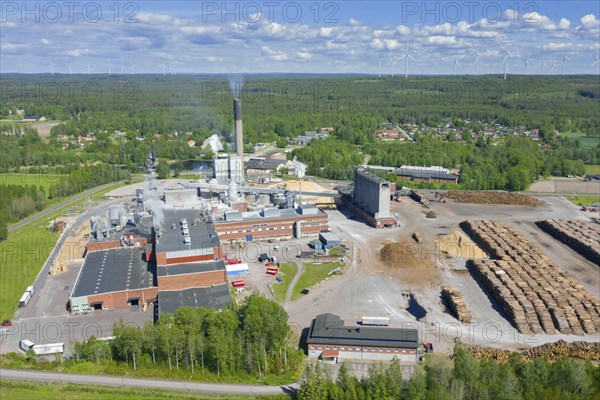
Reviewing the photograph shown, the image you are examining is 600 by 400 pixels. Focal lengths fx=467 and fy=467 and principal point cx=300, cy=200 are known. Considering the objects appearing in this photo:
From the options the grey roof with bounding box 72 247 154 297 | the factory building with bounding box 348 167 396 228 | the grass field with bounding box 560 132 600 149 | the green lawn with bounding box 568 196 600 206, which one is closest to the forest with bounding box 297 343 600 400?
the grey roof with bounding box 72 247 154 297

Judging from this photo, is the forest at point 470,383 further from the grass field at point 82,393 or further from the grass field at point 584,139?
the grass field at point 584,139

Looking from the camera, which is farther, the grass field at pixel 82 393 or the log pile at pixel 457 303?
the log pile at pixel 457 303

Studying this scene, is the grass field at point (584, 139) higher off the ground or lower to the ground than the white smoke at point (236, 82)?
lower

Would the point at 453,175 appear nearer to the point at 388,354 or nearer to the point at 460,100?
the point at 388,354

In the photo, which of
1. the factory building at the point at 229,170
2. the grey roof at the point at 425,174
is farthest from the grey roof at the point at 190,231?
the grey roof at the point at 425,174

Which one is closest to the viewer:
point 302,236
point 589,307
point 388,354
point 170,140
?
point 388,354

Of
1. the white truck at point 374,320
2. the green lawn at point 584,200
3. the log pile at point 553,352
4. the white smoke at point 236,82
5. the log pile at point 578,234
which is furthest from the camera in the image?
the green lawn at point 584,200

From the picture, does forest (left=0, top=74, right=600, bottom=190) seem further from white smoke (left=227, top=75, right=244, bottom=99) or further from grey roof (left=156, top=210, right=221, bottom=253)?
grey roof (left=156, top=210, right=221, bottom=253)

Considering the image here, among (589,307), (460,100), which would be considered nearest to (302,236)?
(589,307)
